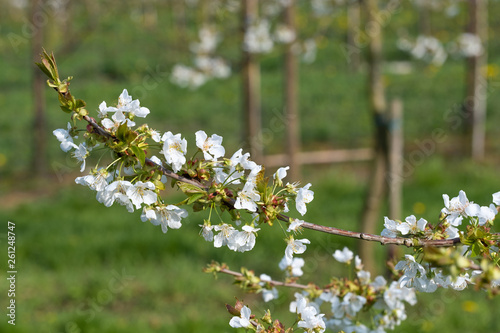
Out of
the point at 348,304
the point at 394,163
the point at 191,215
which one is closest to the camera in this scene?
the point at 348,304

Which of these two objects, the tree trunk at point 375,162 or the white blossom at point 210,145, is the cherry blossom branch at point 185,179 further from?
the tree trunk at point 375,162

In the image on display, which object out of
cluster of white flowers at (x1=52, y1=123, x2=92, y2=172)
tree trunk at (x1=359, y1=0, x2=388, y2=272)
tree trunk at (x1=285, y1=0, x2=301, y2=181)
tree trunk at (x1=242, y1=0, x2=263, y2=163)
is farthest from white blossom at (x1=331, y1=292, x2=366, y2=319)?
tree trunk at (x1=285, y1=0, x2=301, y2=181)

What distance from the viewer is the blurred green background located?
381cm

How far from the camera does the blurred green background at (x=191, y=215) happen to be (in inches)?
150

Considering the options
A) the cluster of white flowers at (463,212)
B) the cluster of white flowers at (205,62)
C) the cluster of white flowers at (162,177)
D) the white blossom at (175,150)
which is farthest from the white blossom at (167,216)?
the cluster of white flowers at (205,62)

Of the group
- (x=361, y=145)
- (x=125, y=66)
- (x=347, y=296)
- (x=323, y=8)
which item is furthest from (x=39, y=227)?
(x=125, y=66)

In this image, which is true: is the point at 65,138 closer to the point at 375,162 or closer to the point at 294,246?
the point at 294,246

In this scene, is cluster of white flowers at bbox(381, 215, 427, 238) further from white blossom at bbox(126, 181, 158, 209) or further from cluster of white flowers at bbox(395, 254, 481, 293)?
white blossom at bbox(126, 181, 158, 209)

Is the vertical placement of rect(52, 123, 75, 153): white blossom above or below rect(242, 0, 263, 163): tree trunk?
below

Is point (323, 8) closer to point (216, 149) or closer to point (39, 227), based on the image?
point (39, 227)

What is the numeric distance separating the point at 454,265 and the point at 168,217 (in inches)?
24.8

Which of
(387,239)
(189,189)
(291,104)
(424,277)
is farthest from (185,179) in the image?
(291,104)

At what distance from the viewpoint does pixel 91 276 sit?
4277mm

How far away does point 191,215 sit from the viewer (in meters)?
5.50
